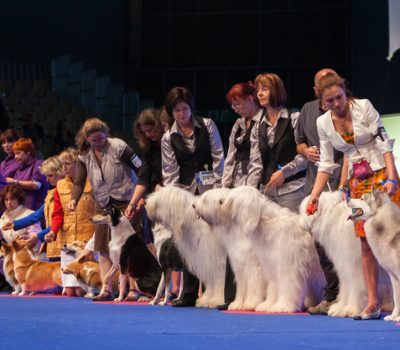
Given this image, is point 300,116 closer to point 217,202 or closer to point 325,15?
point 217,202

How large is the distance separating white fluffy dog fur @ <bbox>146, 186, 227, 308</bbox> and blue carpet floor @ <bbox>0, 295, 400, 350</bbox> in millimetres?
371

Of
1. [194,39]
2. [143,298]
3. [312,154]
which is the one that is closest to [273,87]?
[312,154]

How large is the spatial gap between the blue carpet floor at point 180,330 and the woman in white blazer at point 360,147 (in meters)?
0.36

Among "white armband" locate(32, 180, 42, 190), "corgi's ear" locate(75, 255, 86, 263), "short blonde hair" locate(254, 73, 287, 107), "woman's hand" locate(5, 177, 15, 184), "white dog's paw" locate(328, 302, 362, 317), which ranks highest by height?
"short blonde hair" locate(254, 73, 287, 107)

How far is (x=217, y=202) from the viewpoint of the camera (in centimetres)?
644

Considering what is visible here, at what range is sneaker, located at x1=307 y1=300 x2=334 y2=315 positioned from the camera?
5.93 metres

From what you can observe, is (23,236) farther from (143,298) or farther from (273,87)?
(273,87)

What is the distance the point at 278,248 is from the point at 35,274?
11.5 feet

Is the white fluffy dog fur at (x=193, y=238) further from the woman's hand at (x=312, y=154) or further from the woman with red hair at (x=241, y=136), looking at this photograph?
the woman's hand at (x=312, y=154)

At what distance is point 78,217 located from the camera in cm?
880

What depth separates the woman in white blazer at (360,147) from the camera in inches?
217

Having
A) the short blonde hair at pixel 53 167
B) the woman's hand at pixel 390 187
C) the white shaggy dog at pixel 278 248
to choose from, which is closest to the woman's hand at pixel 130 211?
the white shaggy dog at pixel 278 248

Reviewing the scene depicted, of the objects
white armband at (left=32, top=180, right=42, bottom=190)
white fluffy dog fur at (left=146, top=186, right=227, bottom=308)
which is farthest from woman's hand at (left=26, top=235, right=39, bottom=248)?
white fluffy dog fur at (left=146, top=186, right=227, bottom=308)

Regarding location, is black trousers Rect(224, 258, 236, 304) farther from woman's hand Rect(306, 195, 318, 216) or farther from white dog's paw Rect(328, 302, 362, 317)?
woman's hand Rect(306, 195, 318, 216)
